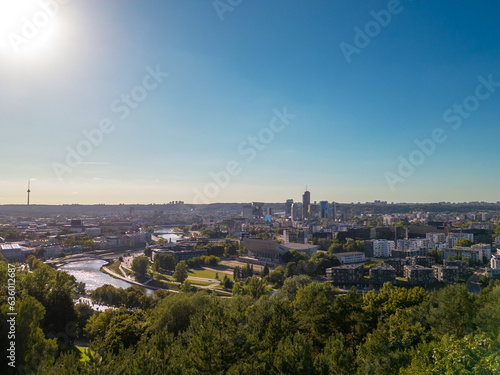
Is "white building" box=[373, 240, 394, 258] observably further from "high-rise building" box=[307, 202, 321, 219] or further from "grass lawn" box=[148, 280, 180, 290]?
"high-rise building" box=[307, 202, 321, 219]

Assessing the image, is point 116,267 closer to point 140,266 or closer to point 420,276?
point 140,266

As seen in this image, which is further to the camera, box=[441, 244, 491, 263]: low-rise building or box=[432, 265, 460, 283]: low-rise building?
box=[441, 244, 491, 263]: low-rise building

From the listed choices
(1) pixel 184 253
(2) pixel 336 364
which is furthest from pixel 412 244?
(2) pixel 336 364

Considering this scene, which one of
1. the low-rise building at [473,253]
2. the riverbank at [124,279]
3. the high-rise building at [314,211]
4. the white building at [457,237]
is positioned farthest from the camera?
the high-rise building at [314,211]

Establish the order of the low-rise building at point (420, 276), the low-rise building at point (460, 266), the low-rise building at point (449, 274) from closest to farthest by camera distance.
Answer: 1. the low-rise building at point (420, 276)
2. the low-rise building at point (449, 274)
3. the low-rise building at point (460, 266)

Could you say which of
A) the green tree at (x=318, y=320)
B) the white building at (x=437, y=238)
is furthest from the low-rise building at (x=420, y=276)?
the white building at (x=437, y=238)

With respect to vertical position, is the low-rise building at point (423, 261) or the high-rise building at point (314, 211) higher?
the high-rise building at point (314, 211)

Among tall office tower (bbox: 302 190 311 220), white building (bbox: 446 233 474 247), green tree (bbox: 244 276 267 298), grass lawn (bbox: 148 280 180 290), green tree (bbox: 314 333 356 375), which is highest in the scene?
tall office tower (bbox: 302 190 311 220)

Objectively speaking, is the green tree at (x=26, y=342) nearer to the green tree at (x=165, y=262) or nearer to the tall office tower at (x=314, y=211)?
the green tree at (x=165, y=262)

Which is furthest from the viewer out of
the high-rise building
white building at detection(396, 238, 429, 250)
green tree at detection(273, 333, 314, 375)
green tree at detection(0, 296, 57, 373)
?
the high-rise building

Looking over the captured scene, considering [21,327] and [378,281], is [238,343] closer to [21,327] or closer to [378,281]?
[21,327]

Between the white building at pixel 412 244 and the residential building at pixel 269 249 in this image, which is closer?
the residential building at pixel 269 249

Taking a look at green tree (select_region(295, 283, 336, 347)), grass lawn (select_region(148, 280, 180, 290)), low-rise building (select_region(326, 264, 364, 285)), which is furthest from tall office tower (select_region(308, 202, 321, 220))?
green tree (select_region(295, 283, 336, 347))
